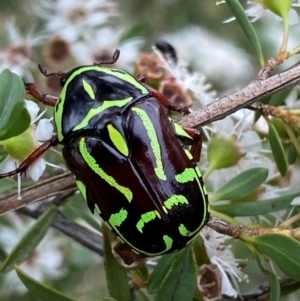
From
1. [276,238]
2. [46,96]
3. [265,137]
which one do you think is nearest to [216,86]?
[265,137]

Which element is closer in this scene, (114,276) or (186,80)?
(114,276)

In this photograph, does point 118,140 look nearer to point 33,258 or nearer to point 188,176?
point 188,176

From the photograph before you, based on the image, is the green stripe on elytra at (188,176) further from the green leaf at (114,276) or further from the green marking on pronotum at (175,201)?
the green leaf at (114,276)

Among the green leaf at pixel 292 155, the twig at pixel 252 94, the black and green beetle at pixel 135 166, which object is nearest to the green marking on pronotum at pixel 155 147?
the black and green beetle at pixel 135 166

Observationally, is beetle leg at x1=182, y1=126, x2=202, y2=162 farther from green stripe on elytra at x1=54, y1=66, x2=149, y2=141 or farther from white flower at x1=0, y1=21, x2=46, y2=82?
white flower at x1=0, y1=21, x2=46, y2=82

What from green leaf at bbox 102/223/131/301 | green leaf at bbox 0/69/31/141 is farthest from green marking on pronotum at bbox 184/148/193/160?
green leaf at bbox 0/69/31/141

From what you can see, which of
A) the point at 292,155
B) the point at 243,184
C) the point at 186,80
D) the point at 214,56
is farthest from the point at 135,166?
the point at 214,56

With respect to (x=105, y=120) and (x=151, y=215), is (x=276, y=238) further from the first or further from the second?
(x=105, y=120)
